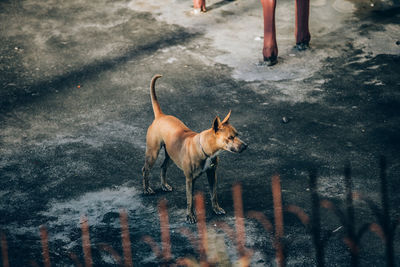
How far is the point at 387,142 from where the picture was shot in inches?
385

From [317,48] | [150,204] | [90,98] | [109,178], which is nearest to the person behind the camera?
[150,204]

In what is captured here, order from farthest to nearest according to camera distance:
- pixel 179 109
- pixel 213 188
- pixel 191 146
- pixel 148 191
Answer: pixel 179 109 → pixel 148 191 → pixel 213 188 → pixel 191 146

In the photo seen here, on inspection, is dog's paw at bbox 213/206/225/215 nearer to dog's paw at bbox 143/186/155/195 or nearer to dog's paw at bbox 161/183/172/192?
dog's paw at bbox 161/183/172/192

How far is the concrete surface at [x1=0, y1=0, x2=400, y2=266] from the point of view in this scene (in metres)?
7.93

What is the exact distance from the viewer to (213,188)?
783 cm

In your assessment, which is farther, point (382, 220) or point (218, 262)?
point (382, 220)

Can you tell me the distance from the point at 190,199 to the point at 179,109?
3759 mm

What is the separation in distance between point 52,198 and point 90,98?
3.55 metres

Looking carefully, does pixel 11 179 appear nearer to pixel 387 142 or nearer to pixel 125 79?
pixel 125 79

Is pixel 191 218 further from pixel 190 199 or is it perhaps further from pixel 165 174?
pixel 165 174

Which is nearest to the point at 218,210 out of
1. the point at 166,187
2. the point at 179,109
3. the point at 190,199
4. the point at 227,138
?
the point at 190,199

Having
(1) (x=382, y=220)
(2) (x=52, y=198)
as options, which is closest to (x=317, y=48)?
(1) (x=382, y=220)

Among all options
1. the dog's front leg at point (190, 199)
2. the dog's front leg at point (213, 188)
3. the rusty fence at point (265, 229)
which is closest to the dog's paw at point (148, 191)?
the rusty fence at point (265, 229)

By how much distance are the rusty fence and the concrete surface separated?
0.09 metres
